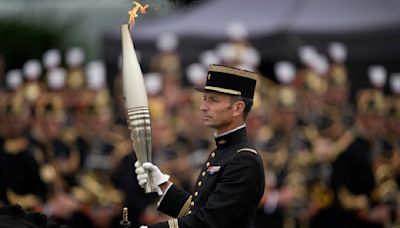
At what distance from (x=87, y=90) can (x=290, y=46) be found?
353 centimetres

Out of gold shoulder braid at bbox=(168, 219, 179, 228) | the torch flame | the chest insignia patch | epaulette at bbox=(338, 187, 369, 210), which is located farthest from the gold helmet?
gold shoulder braid at bbox=(168, 219, 179, 228)

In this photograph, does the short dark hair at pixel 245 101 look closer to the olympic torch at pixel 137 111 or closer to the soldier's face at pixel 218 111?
the soldier's face at pixel 218 111

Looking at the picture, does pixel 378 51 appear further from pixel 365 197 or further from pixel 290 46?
pixel 365 197

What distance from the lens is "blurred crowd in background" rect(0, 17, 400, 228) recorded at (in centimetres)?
1296

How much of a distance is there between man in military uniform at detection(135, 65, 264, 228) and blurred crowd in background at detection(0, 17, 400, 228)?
4984 millimetres

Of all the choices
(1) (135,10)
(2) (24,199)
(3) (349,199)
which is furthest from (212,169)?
(3) (349,199)

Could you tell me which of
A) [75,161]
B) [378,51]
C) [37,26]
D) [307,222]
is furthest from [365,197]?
[37,26]

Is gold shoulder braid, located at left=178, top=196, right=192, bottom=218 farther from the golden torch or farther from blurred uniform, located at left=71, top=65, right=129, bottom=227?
blurred uniform, located at left=71, top=65, right=129, bottom=227

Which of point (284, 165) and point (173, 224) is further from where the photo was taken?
point (284, 165)

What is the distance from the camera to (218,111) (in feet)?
23.0

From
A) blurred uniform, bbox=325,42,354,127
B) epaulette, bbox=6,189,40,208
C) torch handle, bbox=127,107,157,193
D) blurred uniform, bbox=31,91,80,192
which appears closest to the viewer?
torch handle, bbox=127,107,157,193

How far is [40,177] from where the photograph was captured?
13117mm

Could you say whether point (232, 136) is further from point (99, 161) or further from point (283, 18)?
point (283, 18)

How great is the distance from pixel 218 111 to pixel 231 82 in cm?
→ 23
